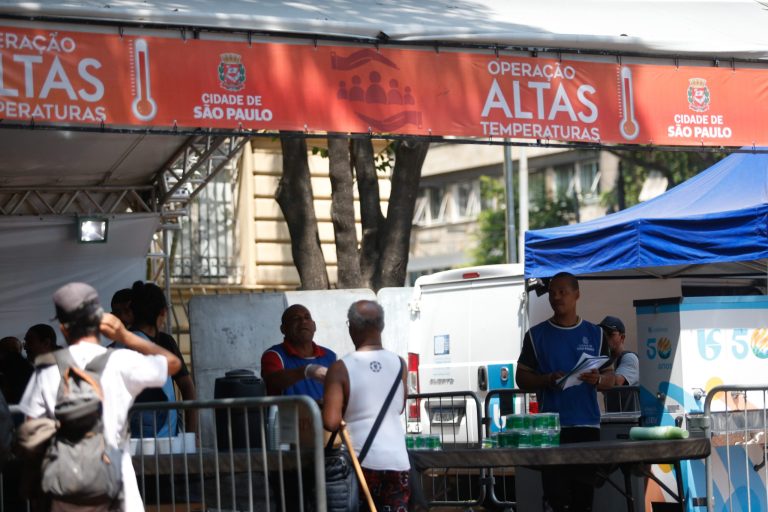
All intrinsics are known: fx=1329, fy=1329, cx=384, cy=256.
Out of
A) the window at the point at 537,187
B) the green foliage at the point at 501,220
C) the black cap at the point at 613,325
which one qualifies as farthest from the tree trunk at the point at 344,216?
the window at the point at 537,187

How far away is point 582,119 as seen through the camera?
948cm

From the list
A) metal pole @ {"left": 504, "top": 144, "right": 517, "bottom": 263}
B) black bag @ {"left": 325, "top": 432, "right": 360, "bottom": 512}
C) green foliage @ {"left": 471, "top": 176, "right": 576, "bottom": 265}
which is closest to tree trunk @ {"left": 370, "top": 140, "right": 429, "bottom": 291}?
black bag @ {"left": 325, "top": 432, "right": 360, "bottom": 512}

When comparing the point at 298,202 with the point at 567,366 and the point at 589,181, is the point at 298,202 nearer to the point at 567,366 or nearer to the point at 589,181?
the point at 567,366

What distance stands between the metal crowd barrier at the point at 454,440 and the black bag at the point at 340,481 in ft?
12.9

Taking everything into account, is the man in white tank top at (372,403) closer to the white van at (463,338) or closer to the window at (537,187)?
the white van at (463,338)

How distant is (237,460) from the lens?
7336mm

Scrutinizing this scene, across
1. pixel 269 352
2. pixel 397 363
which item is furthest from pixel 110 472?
pixel 269 352

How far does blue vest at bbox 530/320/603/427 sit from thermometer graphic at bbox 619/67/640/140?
1.75m

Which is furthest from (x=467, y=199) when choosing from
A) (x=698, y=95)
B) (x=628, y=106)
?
(x=628, y=106)

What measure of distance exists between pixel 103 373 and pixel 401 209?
31.6ft

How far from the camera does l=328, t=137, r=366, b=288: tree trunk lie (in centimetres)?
1527

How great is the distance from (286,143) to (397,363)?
28.9 feet

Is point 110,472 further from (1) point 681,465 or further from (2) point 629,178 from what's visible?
(2) point 629,178

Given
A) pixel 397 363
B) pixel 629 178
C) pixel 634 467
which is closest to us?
pixel 397 363
